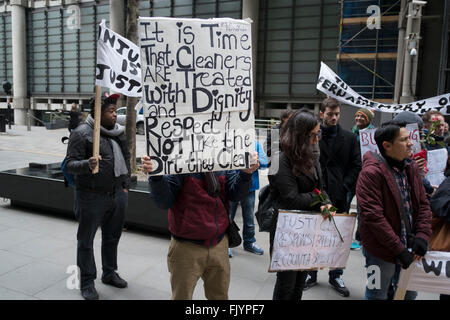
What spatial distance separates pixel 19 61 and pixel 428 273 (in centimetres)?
3629

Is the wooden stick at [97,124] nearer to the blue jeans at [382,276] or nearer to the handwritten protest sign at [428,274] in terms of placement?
the blue jeans at [382,276]

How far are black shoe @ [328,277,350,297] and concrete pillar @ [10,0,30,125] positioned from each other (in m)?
34.5

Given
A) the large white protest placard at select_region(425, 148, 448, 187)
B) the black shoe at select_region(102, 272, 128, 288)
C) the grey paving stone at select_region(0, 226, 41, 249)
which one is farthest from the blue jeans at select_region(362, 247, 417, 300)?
the grey paving stone at select_region(0, 226, 41, 249)

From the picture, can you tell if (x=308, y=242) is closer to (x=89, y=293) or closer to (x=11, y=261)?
(x=89, y=293)

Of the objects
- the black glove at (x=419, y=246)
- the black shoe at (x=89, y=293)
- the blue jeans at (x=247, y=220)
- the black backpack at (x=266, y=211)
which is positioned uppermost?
A: the black backpack at (x=266, y=211)

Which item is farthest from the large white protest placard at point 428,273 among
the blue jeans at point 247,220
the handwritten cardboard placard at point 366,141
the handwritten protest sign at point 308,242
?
the blue jeans at point 247,220

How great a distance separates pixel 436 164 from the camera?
3867mm

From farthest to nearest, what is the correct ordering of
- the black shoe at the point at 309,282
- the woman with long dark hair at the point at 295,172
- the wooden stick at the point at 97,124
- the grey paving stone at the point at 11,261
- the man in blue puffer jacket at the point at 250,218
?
the man in blue puffer jacket at the point at 250,218
the grey paving stone at the point at 11,261
the black shoe at the point at 309,282
the wooden stick at the point at 97,124
the woman with long dark hair at the point at 295,172

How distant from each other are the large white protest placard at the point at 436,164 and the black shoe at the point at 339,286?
1426 millimetres

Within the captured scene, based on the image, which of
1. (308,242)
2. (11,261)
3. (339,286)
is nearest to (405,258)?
(308,242)

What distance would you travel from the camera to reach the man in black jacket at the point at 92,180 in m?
3.41

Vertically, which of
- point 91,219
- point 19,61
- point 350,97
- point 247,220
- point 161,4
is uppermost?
point 161,4
